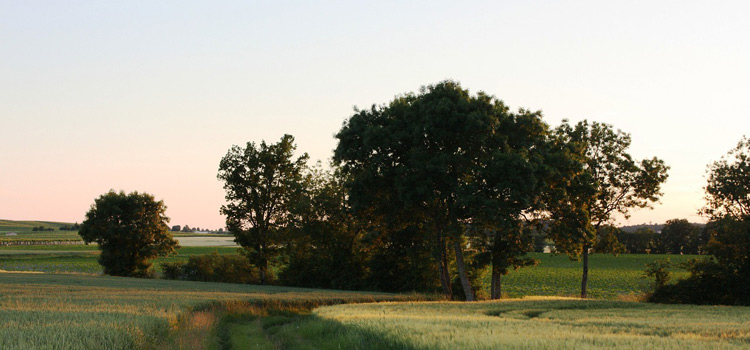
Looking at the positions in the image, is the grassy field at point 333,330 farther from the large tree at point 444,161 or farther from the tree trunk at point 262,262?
the tree trunk at point 262,262

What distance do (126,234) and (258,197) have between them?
64.8 ft

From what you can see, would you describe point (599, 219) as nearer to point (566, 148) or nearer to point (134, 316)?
point (566, 148)

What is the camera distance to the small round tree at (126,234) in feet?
238

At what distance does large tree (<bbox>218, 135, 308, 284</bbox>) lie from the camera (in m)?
65.2

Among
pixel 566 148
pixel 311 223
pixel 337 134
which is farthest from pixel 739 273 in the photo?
pixel 311 223

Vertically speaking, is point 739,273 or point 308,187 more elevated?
point 308,187

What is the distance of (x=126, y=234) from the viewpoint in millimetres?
72062

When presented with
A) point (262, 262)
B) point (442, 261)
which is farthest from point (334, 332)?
point (262, 262)

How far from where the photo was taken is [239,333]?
21594 mm

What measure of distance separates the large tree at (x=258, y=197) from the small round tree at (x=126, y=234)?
13831mm

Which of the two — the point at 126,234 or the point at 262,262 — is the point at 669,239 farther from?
the point at 126,234

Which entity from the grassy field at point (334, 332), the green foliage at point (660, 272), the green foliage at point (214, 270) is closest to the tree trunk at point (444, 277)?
the green foliage at point (660, 272)

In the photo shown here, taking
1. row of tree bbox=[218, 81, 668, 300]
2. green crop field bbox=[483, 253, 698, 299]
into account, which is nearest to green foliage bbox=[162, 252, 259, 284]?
row of tree bbox=[218, 81, 668, 300]

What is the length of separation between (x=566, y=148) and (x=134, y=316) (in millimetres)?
30409
